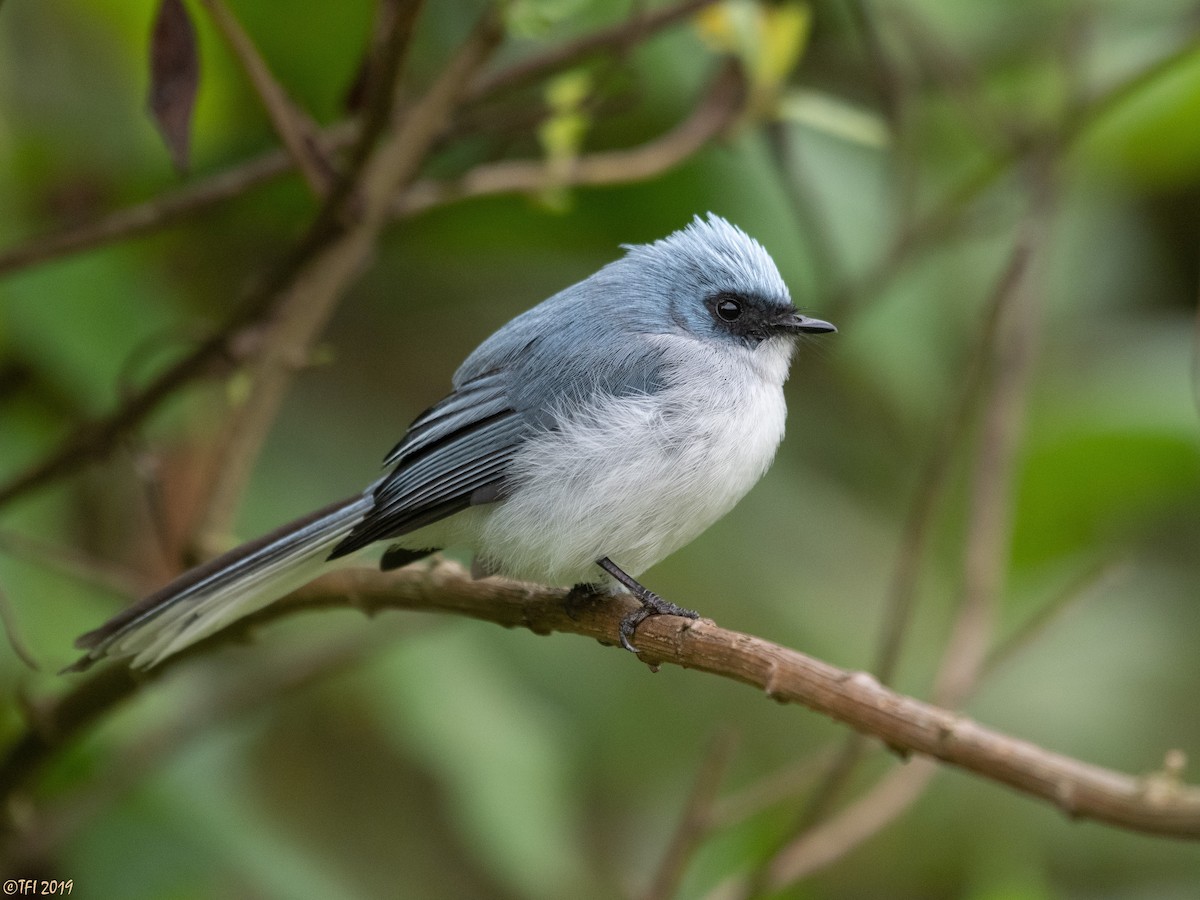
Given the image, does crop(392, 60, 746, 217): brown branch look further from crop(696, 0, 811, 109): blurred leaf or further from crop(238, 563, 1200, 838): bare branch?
crop(238, 563, 1200, 838): bare branch

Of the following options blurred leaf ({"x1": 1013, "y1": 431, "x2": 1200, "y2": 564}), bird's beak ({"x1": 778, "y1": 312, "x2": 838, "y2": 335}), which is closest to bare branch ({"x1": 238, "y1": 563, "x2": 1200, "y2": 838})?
bird's beak ({"x1": 778, "y1": 312, "x2": 838, "y2": 335})

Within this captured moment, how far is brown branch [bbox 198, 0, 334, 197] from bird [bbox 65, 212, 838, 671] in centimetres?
47

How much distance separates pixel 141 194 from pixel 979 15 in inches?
93.3

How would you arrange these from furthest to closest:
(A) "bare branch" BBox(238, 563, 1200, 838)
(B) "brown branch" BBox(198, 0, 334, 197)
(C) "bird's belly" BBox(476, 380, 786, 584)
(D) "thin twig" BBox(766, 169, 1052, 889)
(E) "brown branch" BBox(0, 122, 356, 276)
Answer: (D) "thin twig" BBox(766, 169, 1052, 889) → (E) "brown branch" BBox(0, 122, 356, 276) → (C) "bird's belly" BBox(476, 380, 786, 584) → (B) "brown branch" BBox(198, 0, 334, 197) → (A) "bare branch" BBox(238, 563, 1200, 838)

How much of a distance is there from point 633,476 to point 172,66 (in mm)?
1044

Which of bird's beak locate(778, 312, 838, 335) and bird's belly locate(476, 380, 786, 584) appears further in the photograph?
bird's beak locate(778, 312, 838, 335)

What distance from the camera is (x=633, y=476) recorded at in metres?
2.41

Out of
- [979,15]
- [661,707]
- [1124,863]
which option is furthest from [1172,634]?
[979,15]

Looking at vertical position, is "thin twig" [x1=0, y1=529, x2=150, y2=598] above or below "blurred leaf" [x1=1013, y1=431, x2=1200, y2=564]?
below

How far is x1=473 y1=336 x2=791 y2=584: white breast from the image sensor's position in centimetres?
241

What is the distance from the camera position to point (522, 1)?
248cm

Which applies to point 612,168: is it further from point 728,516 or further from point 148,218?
point 728,516

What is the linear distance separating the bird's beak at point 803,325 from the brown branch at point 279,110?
0.95 meters

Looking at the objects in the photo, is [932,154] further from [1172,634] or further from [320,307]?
[320,307]
